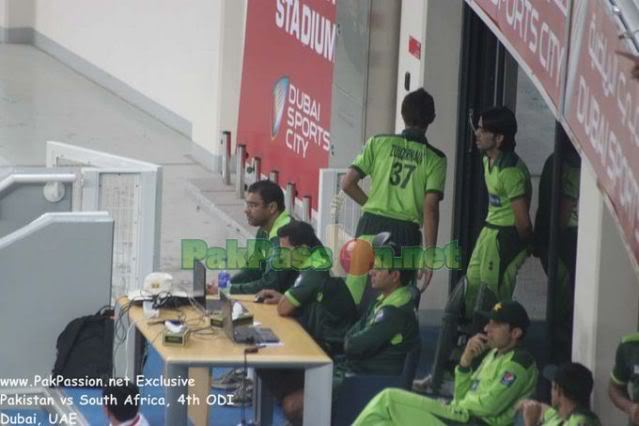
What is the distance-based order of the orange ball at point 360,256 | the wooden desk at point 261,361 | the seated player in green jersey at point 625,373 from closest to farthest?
the seated player in green jersey at point 625,373, the wooden desk at point 261,361, the orange ball at point 360,256

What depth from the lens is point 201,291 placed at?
10.1m

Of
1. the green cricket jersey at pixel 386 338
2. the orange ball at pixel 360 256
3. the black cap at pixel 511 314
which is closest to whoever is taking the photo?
the black cap at pixel 511 314

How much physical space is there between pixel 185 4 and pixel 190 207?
3.90 m

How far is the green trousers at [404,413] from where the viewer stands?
8469 millimetres

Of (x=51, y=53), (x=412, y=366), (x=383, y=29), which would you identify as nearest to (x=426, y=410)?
(x=412, y=366)

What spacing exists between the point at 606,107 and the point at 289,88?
8295 mm

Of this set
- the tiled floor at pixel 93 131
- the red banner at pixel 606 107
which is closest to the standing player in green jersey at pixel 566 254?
the red banner at pixel 606 107

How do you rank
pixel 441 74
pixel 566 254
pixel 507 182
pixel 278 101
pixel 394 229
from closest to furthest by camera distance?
pixel 566 254 < pixel 507 182 < pixel 394 229 < pixel 441 74 < pixel 278 101

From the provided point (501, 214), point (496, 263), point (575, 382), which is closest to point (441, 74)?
point (501, 214)

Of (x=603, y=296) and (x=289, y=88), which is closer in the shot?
(x=603, y=296)

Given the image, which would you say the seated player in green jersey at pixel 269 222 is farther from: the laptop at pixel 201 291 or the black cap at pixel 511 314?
the black cap at pixel 511 314

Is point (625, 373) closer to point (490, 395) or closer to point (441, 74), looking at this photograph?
point (490, 395)

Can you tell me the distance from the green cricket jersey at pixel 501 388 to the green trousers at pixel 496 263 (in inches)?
80.5

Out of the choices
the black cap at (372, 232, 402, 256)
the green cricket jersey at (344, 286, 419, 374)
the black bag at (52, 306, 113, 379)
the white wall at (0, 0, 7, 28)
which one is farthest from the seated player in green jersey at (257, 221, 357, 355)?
the white wall at (0, 0, 7, 28)
